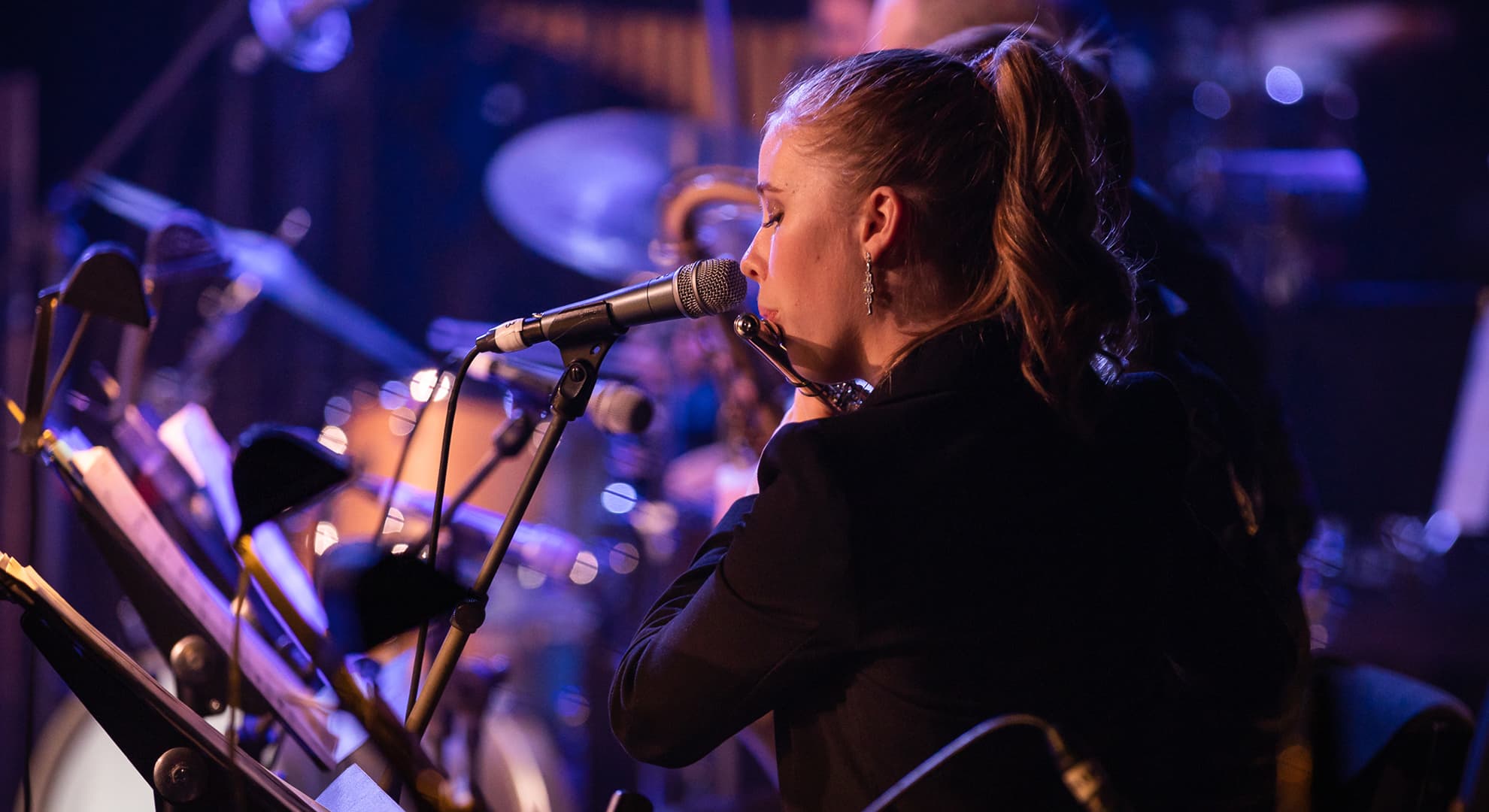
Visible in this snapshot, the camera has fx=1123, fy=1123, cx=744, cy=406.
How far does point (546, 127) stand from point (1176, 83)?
341 centimetres

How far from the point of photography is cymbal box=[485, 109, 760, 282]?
3020 mm

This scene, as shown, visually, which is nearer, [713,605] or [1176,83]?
[713,605]

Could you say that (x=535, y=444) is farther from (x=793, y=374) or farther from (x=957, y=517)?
(x=957, y=517)

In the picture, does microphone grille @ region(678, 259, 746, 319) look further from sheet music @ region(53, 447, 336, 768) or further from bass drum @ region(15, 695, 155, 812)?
bass drum @ region(15, 695, 155, 812)

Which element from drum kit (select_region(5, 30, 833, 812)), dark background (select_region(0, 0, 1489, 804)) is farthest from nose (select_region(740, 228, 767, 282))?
dark background (select_region(0, 0, 1489, 804))

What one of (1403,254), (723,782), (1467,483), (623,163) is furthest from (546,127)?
(1403,254)

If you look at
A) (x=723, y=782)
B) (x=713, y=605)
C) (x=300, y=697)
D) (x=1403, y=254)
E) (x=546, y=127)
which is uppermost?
(x=546, y=127)

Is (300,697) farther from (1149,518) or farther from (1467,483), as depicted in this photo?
(1467,483)

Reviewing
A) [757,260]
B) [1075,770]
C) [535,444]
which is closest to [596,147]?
[535,444]

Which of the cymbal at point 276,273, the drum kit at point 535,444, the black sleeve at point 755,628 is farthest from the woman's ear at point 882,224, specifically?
the cymbal at point 276,273

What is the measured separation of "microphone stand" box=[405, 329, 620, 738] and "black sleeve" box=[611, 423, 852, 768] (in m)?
0.18

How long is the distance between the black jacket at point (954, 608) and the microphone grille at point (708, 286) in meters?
0.17

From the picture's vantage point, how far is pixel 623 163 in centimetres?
314

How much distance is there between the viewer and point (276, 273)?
3004 millimetres
